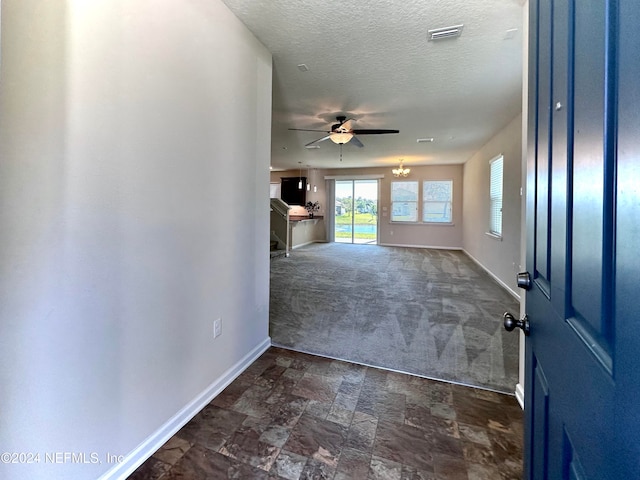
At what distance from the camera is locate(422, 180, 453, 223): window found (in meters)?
8.65

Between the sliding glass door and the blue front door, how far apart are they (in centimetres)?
866

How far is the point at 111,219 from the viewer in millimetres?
1205

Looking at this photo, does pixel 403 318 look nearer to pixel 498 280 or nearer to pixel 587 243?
pixel 498 280

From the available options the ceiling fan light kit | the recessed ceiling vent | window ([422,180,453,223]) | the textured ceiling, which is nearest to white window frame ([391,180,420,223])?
window ([422,180,453,223])

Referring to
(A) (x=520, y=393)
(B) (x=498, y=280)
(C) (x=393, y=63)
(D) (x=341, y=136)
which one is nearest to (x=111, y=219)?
(A) (x=520, y=393)

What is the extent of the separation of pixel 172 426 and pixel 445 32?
10.2ft

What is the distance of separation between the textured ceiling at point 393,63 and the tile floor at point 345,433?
2519 mm

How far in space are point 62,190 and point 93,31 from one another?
0.63 meters

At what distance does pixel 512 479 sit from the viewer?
4.25 ft

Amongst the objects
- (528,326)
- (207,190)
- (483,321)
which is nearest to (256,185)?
(207,190)

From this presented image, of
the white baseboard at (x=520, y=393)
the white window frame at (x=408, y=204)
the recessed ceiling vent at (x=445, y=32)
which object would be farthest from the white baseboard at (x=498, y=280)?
the recessed ceiling vent at (x=445, y=32)

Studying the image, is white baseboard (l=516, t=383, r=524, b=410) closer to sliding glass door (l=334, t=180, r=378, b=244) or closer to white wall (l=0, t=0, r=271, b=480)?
white wall (l=0, t=0, r=271, b=480)

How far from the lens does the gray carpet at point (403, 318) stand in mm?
2295

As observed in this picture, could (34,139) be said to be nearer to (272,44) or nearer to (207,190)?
(207,190)
